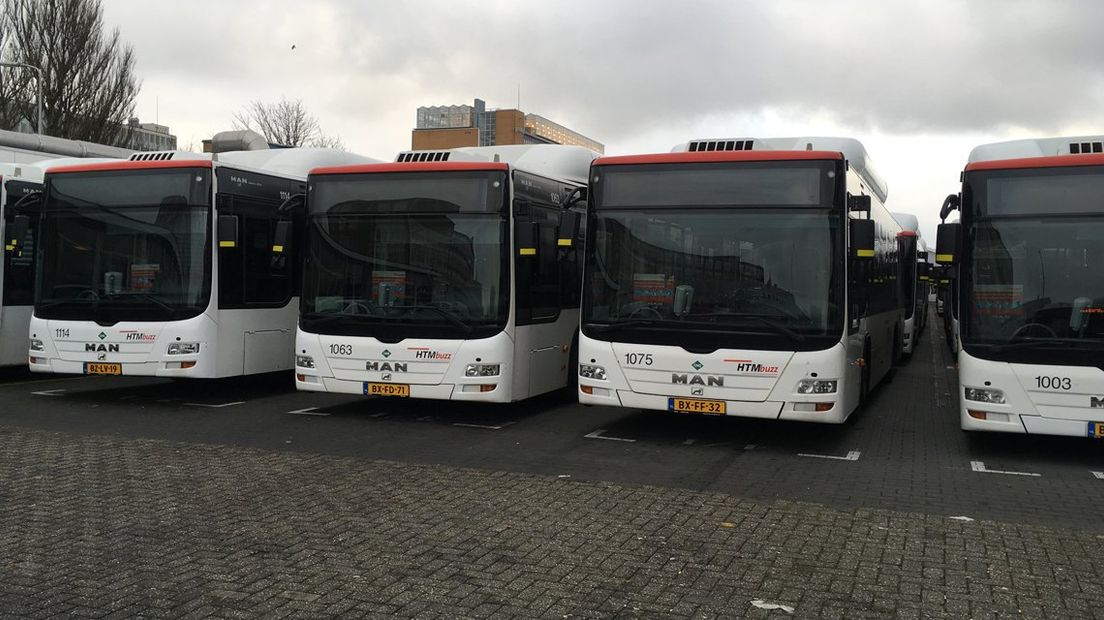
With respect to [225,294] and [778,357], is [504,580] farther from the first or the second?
[225,294]

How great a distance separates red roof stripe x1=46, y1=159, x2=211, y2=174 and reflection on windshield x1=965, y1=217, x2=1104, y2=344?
9.08 meters

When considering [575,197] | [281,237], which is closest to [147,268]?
[281,237]

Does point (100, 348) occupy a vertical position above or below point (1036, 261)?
below

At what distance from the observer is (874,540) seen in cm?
672

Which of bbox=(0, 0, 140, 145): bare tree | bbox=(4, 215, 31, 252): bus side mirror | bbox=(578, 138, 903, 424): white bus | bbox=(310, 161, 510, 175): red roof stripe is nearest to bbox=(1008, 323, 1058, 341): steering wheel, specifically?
bbox=(578, 138, 903, 424): white bus

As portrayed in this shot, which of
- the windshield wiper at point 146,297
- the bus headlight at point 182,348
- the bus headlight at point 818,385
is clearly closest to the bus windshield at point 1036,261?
the bus headlight at point 818,385

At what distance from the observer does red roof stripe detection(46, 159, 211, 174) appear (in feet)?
42.3

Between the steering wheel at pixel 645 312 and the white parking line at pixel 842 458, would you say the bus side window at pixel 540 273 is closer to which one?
the steering wheel at pixel 645 312

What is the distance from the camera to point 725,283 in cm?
1027

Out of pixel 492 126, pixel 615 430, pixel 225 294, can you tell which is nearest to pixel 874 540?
pixel 615 430

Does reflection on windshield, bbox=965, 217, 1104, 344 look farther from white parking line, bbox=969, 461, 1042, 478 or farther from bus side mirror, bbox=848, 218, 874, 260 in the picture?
white parking line, bbox=969, 461, 1042, 478

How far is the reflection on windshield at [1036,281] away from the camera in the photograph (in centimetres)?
962

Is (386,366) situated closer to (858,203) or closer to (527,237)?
(527,237)

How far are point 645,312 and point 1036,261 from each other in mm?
3775
